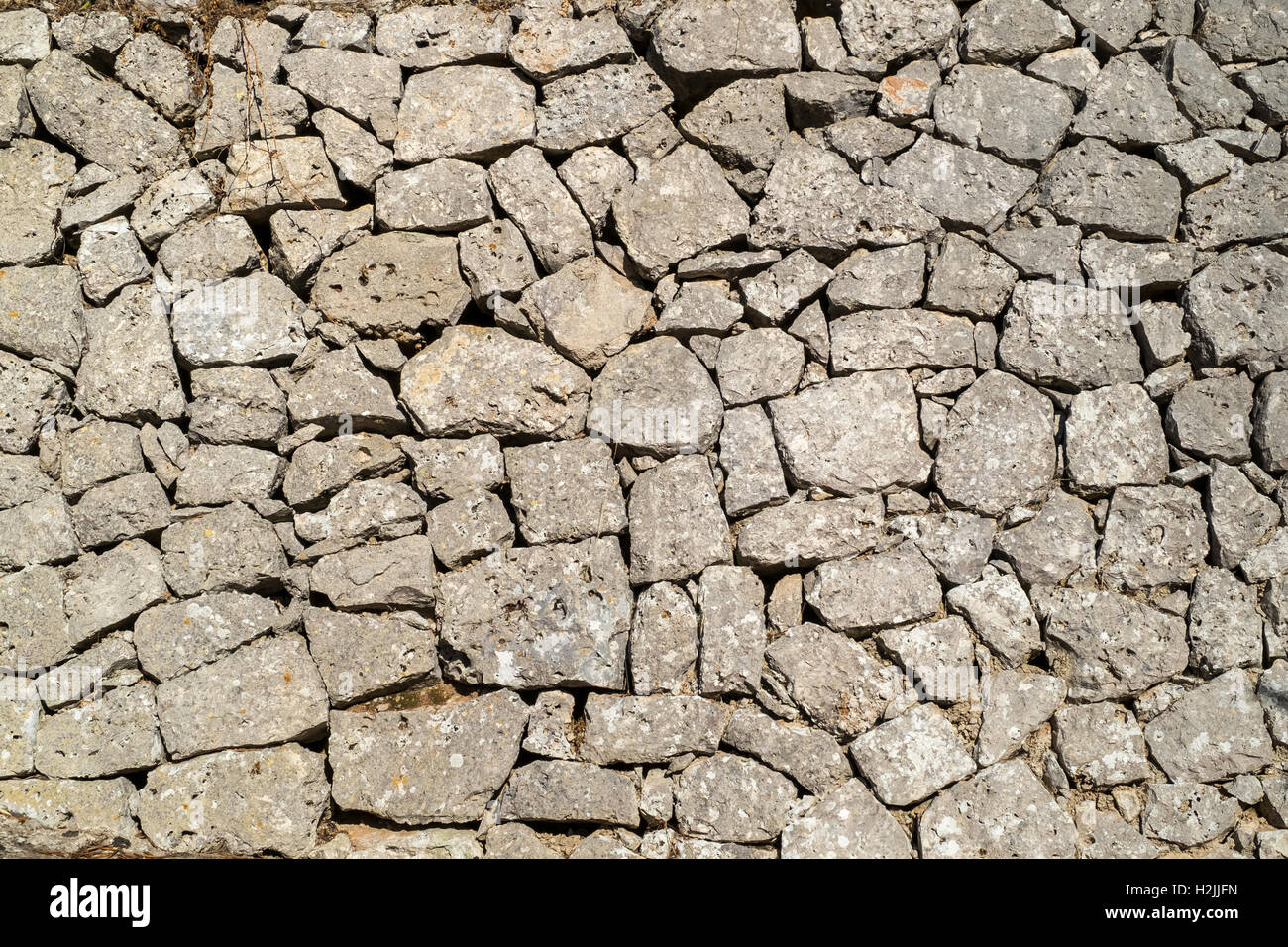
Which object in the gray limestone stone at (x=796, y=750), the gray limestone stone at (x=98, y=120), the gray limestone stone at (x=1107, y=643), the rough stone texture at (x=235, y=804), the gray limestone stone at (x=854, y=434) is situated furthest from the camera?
the gray limestone stone at (x=98, y=120)

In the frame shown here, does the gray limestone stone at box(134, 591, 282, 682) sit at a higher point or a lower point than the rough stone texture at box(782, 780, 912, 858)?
higher

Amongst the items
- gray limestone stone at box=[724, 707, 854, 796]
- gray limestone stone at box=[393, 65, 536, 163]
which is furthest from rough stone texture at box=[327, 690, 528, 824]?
gray limestone stone at box=[393, 65, 536, 163]

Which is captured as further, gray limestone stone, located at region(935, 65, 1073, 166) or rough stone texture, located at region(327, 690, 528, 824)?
gray limestone stone, located at region(935, 65, 1073, 166)

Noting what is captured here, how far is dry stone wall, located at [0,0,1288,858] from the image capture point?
380 centimetres

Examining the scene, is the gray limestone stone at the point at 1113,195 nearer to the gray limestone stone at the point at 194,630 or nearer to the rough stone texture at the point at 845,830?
the rough stone texture at the point at 845,830

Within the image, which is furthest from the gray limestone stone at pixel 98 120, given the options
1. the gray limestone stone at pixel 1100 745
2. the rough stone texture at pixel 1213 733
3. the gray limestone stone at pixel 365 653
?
the rough stone texture at pixel 1213 733

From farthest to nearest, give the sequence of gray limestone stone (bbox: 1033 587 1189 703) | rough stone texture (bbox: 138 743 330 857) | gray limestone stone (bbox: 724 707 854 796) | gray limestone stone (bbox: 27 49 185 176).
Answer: gray limestone stone (bbox: 27 49 185 176), gray limestone stone (bbox: 1033 587 1189 703), gray limestone stone (bbox: 724 707 854 796), rough stone texture (bbox: 138 743 330 857)

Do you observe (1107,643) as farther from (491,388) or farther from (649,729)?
(491,388)

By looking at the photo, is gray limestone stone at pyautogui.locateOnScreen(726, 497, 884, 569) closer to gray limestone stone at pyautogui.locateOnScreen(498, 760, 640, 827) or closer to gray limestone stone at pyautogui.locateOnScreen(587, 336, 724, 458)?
gray limestone stone at pyautogui.locateOnScreen(587, 336, 724, 458)

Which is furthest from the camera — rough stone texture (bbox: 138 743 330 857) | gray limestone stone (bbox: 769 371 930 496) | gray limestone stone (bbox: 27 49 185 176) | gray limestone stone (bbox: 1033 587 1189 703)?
gray limestone stone (bbox: 27 49 185 176)

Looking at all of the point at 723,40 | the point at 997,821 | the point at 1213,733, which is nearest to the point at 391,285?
the point at 723,40

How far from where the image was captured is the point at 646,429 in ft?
13.2

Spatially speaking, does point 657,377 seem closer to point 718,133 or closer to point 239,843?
point 718,133

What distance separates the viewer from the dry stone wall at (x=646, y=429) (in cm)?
380
